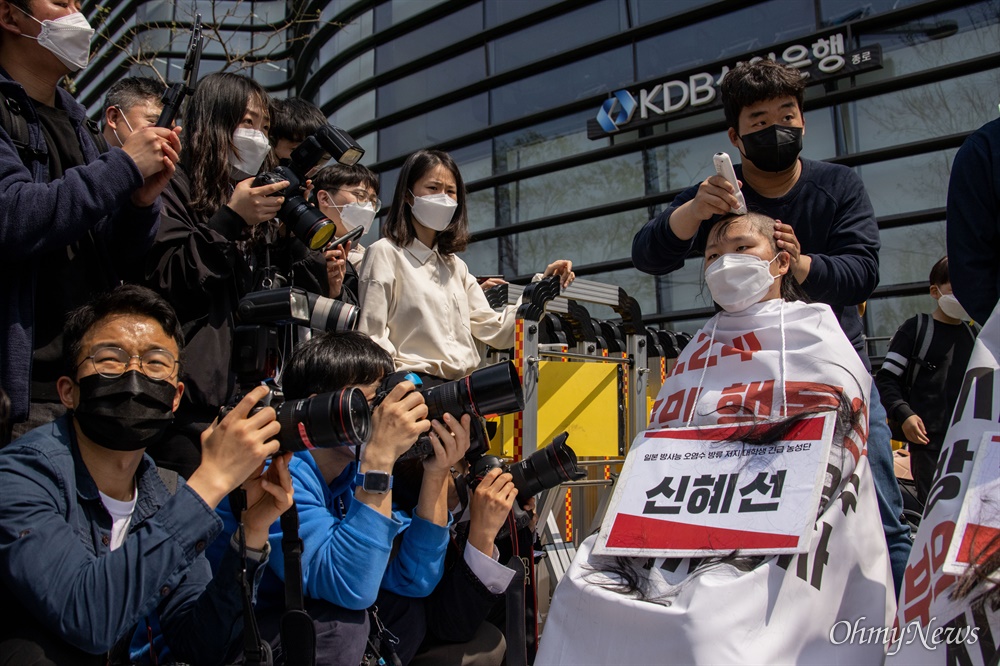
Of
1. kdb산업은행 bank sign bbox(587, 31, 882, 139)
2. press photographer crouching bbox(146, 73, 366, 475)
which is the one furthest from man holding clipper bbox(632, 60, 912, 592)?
kdb산업은행 bank sign bbox(587, 31, 882, 139)

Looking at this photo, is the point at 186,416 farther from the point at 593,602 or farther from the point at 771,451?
the point at 771,451

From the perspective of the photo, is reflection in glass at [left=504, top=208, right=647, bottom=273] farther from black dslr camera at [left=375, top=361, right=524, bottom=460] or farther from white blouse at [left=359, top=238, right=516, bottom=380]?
black dslr camera at [left=375, top=361, right=524, bottom=460]

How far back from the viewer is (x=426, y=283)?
Answer: 11.4ft

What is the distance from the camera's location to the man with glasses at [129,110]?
3197 millimetres

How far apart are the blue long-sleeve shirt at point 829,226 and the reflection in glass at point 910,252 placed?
22.3 ft

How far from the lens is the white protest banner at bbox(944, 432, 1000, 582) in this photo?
148 centimetres

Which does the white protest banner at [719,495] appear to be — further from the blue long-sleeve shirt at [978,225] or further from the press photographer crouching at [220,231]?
the press photographer crouching at [220,231]

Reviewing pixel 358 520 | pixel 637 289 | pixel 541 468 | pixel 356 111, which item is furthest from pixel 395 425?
pixel 356 111

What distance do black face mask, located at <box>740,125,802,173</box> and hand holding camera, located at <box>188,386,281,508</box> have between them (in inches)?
68.8

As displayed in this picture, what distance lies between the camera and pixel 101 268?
238 cm

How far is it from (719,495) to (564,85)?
1063 centimetres

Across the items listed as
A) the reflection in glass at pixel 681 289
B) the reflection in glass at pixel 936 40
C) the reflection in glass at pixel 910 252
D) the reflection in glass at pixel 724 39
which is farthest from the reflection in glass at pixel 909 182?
the reflection in glass at pixel 681 289

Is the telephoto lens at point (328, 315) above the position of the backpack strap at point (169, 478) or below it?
above

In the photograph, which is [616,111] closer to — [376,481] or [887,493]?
[887,493]
